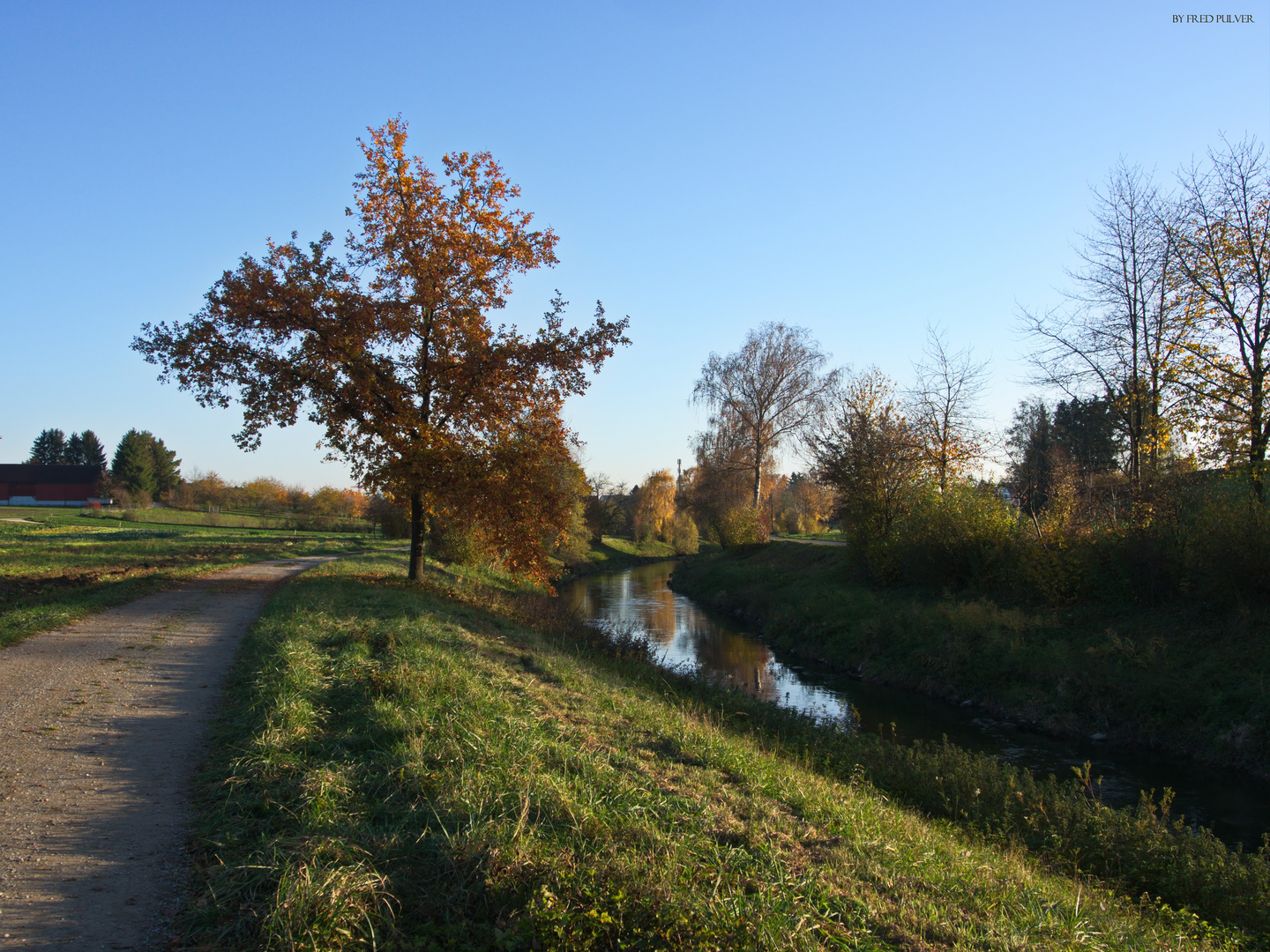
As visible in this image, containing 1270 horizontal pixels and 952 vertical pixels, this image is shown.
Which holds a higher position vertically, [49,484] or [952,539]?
[49,484]

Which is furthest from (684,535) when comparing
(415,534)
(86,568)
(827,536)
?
(86,568)

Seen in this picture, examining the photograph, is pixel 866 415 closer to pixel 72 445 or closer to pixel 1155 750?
pixel 1155 750

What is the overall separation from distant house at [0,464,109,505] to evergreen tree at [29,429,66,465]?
1598 centimetres

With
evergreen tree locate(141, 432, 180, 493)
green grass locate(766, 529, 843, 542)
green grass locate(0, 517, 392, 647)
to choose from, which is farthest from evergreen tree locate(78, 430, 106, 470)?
green grass locate(766, 529, 843, 542)

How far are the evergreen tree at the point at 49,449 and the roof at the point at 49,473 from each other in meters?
15.7

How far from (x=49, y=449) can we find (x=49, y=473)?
20405mm

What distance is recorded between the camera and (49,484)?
8638 cm

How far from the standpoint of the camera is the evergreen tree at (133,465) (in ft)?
258

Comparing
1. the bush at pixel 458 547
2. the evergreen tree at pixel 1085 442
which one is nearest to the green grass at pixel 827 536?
the evergreen tree at pixel 1085 442

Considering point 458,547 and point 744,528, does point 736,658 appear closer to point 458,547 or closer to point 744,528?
point 458,547

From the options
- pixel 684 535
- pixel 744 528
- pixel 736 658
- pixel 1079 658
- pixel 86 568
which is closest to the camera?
pixel 1079 658

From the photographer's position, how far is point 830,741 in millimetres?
11258

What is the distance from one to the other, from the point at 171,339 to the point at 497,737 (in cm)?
1515

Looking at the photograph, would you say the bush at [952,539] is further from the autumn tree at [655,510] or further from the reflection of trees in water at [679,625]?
the autumn tree at [655,510]
